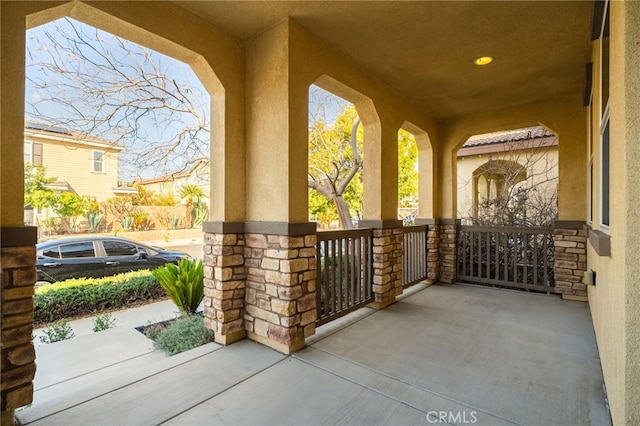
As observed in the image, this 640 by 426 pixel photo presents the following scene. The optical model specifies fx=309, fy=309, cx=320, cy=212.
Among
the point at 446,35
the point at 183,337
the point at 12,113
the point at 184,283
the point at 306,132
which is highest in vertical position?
the point at 446,35

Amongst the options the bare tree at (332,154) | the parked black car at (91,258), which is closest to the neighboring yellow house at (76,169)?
the parked black car at (91,258)

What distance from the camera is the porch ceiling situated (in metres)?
2.62

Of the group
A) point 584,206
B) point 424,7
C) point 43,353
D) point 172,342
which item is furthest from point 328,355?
point 584,206

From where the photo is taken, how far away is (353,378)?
233 cm

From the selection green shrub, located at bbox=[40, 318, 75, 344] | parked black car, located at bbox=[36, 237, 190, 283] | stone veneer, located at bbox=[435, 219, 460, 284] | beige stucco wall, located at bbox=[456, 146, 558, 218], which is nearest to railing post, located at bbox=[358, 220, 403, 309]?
stone veneer, located at bbox=[435, 219, 460, 284]

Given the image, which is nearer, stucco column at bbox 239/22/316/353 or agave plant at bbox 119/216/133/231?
stucco column at bbox 239/22/316/353

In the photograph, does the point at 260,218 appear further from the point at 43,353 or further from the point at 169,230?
the point at 169,230

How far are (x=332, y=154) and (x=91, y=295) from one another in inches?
198

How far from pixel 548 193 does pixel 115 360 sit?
8098 mm

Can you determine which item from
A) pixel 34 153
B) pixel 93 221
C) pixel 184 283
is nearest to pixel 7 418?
pixel 184 283

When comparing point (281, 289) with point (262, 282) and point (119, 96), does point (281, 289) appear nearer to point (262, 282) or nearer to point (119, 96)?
point (262, 282)

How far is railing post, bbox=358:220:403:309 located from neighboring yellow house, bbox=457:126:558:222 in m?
2.81

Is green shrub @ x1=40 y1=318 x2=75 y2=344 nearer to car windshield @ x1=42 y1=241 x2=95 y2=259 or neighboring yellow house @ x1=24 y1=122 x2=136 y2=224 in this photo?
car windshield @ x1=42 y1=241 x2=95 y2=259

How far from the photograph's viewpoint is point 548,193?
22.0ft
